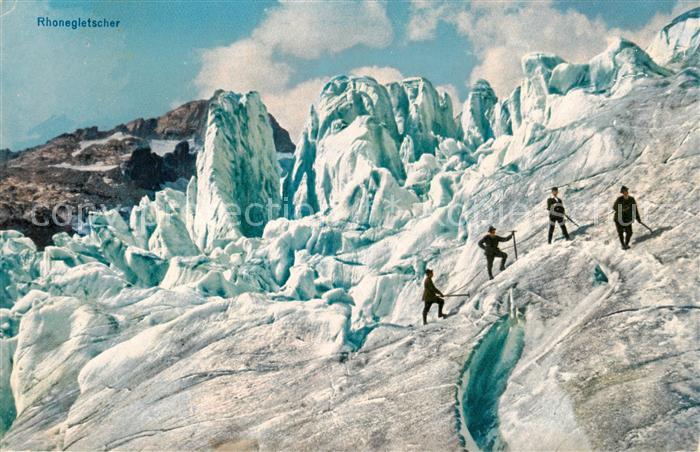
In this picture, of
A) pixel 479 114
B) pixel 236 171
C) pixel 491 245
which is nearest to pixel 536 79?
pixel 479 114

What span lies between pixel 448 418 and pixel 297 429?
2382 millimetres

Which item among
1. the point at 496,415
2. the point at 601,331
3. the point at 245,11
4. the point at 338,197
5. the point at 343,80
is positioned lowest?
the point at 496,415

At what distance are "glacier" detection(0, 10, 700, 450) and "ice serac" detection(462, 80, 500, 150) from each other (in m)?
0.05

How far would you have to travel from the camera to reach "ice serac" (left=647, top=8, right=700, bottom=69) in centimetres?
1577

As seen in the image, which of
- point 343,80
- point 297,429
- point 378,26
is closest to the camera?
point 297,429

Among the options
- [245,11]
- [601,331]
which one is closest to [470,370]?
[601,331]

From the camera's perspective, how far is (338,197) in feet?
59.0

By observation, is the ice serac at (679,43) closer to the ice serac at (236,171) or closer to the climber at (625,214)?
the climber at (625,214)

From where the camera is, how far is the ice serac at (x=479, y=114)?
18906 mm

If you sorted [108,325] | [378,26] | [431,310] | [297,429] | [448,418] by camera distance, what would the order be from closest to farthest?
[448,418] < [297,429] < [431,310] < [108,325] < [378,26]

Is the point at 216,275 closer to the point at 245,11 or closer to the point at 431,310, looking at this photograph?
the point at 431,310

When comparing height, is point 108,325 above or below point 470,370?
above

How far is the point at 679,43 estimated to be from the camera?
16.1 metres

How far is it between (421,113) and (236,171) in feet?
14.6
